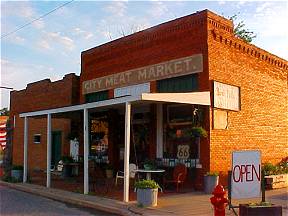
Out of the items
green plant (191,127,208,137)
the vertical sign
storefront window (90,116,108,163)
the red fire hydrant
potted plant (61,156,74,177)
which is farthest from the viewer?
storefront window (90,116,108,163)

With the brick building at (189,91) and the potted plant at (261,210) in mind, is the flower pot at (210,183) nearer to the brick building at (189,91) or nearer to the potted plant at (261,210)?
the brick building at (189,91)

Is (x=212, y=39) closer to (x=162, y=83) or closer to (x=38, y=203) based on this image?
(x=162, y=83)

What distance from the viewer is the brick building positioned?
50.1ft

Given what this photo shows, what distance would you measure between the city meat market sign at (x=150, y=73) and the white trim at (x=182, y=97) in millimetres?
1221

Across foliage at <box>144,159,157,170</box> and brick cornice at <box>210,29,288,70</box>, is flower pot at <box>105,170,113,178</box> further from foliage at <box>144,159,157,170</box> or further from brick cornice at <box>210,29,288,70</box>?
brick cornice at <box>210,29,288,70</box>

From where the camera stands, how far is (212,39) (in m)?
15.5

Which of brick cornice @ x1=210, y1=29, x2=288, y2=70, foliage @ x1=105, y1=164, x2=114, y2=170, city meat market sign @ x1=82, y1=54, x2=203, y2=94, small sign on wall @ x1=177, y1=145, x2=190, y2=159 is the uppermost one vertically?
brick cornice @ x1=210, y1=29, x2=288, y2=70

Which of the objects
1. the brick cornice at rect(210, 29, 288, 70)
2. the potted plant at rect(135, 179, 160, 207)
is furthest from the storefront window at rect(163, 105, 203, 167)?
the potted plant at rect(135, 179, 160, 207)

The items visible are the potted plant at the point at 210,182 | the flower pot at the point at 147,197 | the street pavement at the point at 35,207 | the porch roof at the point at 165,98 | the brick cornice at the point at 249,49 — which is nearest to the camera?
the street pavement at the point at 35,207

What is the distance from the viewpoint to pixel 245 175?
29.9 ft

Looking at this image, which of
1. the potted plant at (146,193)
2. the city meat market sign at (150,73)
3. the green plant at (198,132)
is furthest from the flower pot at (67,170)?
the potted plant at (146,193)

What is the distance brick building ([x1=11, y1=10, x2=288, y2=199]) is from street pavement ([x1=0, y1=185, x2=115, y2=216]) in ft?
11.0

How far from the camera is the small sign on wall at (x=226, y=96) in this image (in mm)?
15375

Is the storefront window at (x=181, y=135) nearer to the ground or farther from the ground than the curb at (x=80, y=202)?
farther from the ground
